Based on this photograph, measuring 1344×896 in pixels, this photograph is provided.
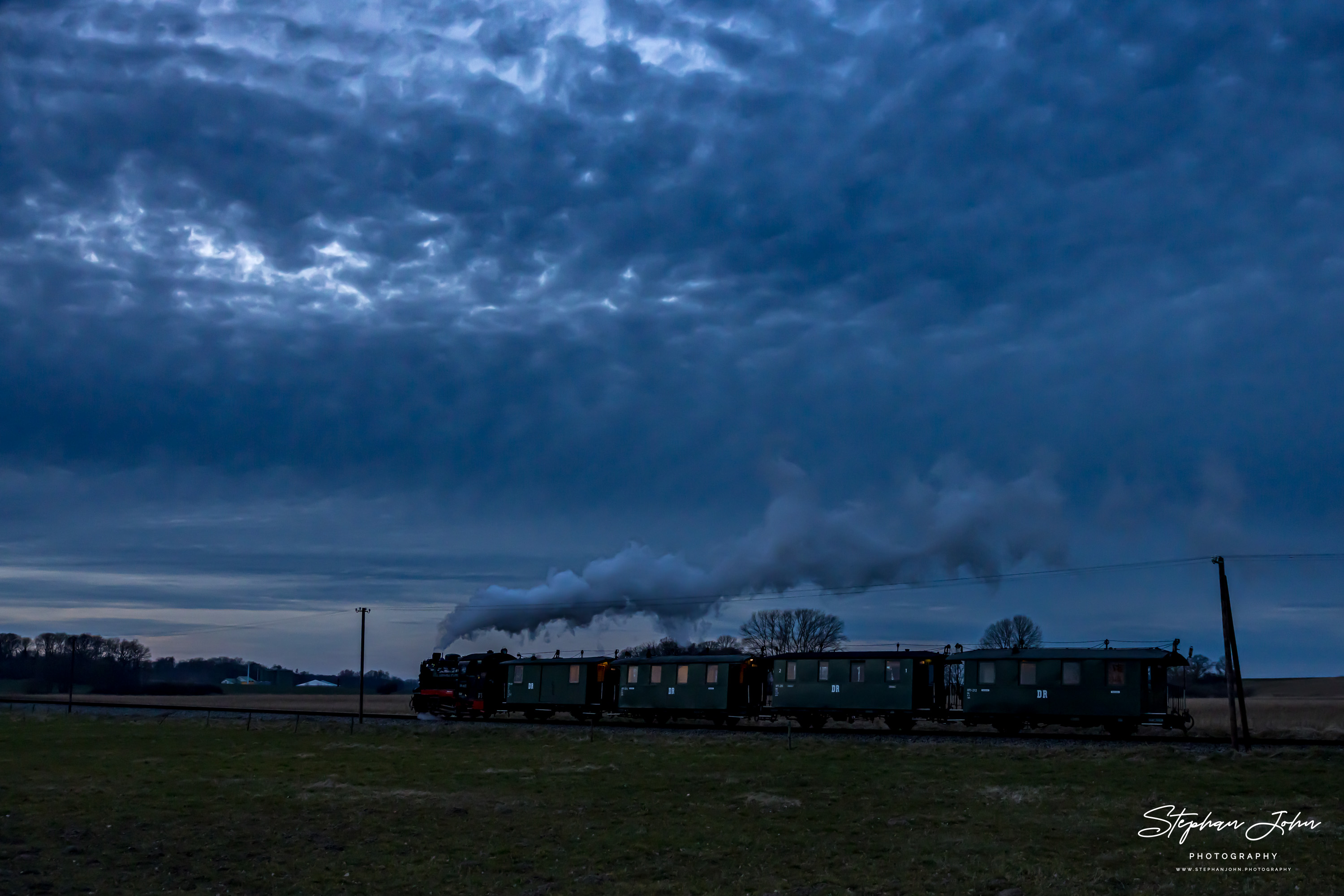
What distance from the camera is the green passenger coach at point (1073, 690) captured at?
39.1m

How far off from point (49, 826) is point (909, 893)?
61.6 feet

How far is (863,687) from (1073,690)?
8.93 meters

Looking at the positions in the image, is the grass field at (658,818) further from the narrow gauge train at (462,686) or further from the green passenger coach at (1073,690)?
the narrow gauge train at (462,686)

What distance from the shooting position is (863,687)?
44.8 metres

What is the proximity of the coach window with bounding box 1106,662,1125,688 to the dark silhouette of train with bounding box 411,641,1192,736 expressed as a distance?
47 millimetres

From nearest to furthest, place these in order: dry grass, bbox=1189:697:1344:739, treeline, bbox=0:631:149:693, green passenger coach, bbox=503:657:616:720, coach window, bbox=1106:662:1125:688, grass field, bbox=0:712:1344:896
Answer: grass field, bbox=0:712:1344:896 → coach window, bbox=1106:662:1125:688 → dry grass, bbox=1189:697:1344:739 → green passenger coach, bbox=503:657:616:720 → treeline, bbox=0:631:149:693

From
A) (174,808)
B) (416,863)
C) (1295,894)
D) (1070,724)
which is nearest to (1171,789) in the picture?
(1295,894)

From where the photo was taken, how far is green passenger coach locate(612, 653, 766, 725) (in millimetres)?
48219

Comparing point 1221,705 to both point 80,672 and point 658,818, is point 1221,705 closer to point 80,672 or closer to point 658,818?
point 658,818

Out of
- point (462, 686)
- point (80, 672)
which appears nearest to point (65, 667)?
point (80, 672)

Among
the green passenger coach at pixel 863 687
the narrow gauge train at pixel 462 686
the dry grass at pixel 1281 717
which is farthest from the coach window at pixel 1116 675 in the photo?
the narrow gauge train at pixel 462 686

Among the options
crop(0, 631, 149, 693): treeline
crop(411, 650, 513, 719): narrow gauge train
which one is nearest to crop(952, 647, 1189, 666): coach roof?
crop(411, 650, 513, 719): narrow gauge train

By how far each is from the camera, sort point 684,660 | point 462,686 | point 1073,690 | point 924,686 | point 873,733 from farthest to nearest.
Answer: point 462,686 < point 684,660 < point 924,686 < point 873,733 < point 1073,690

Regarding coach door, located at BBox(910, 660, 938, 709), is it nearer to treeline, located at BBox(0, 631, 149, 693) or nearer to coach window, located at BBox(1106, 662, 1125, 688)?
coach window, located at BBox(1106, 662, 1125, 688)
